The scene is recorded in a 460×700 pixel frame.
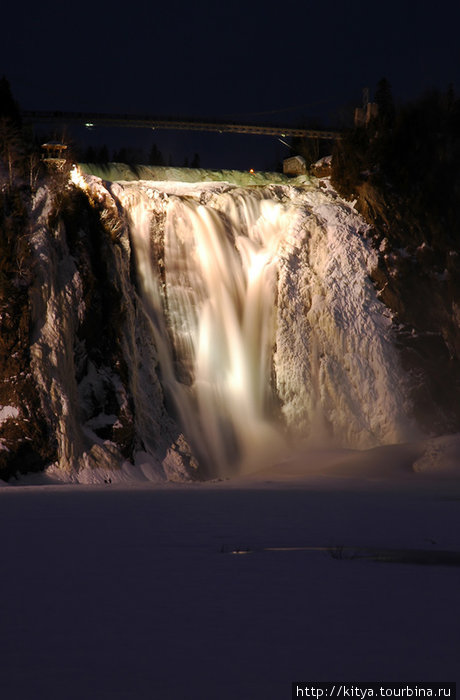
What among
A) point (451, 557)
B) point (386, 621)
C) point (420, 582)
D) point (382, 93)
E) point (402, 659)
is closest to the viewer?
point (402, 659)

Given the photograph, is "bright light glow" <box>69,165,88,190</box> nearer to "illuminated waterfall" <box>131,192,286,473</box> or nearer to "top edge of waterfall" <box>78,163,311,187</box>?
"illuminated waterfall" <box>131,192,286,473</box>

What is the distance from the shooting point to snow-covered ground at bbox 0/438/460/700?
231 inches

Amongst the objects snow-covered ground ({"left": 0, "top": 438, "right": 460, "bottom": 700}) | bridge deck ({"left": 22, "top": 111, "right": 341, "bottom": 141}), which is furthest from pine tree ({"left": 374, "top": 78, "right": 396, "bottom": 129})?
snow-covered ground ({"left": 0, "top": 438, "right": 460, "bottom": 700})

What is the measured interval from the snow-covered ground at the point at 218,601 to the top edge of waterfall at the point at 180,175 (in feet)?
70.4

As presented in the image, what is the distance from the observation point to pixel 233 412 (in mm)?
31250

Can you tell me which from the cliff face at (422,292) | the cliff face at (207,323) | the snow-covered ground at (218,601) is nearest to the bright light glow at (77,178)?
the cliff face at (207,323)

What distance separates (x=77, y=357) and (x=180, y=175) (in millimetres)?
11856

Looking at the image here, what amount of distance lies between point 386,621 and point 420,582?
1.61 m

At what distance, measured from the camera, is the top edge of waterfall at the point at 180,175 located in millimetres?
35188

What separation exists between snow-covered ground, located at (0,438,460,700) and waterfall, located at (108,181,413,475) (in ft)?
51.4

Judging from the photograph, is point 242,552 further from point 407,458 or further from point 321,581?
point 407,458

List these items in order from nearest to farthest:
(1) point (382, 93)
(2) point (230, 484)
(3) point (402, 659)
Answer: (3) point (402, 659) → (2) point (230, 484) → (1) point (382, 93)

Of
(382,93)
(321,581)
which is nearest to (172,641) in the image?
(321,581)

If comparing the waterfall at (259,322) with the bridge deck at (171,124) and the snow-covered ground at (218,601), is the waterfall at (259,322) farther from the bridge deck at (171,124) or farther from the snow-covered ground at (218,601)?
the snow-covered ground at (218,601)
